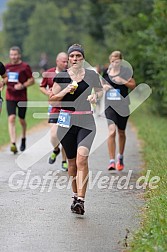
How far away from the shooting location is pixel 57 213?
9727mm

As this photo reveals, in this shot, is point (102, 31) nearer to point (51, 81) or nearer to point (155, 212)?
point (51, 81)

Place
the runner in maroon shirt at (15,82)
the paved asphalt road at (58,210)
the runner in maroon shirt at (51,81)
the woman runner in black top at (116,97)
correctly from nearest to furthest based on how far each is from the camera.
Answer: the paved asphalt road at (58,210), the runner in maroon shirt at (51,81), the woman runner in black top at (116,97), the runner in maroon shirt at (15,82)

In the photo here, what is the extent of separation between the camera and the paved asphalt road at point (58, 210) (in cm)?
814

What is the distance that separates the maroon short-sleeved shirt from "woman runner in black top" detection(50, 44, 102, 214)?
6.53 meters

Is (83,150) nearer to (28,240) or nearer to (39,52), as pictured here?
(28,240)

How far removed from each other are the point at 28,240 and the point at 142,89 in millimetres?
21377

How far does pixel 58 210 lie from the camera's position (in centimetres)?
993

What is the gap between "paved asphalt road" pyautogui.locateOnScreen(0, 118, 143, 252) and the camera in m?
8.14

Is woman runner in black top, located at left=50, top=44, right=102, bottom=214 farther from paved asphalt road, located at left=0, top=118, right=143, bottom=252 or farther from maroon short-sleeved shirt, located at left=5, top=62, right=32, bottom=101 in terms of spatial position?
maroon short-sleeved shirt, located at left=5, top=62, right=32, bottom=101

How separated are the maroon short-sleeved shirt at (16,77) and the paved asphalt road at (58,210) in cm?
170

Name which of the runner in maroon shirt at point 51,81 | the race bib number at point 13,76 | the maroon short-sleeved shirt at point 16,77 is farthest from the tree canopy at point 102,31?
the runner in maroon shirt at point 51,81

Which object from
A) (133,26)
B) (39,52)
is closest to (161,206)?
(133,26)

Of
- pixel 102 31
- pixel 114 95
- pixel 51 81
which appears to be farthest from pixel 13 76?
pixel 102 31

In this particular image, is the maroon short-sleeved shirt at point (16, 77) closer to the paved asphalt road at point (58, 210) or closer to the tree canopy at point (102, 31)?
the paved asphalt road at point (58, 210)
